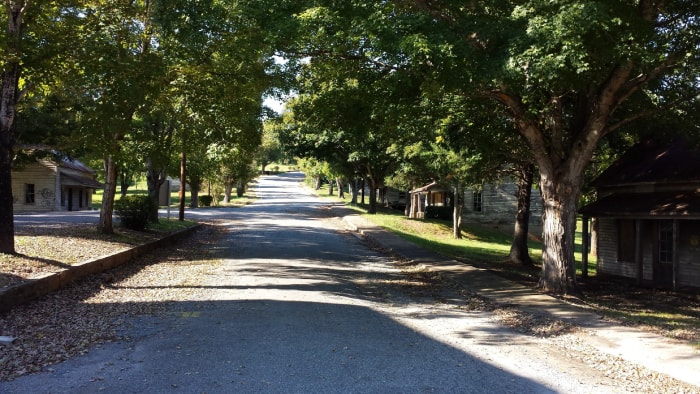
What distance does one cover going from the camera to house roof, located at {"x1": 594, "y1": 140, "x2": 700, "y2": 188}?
15413mm

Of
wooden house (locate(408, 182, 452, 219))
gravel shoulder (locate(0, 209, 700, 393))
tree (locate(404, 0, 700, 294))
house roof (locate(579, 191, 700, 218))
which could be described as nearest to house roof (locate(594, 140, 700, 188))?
house roof (locate(579, 191, 700, 218))

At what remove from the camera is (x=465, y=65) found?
31.8 ft

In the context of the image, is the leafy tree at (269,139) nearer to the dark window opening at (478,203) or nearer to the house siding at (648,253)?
the house siding at (648,253)

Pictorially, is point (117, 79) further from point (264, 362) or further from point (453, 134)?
point (453, 134)

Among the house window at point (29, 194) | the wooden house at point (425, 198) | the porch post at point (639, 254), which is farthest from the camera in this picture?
the wooden house at point (425, 198)

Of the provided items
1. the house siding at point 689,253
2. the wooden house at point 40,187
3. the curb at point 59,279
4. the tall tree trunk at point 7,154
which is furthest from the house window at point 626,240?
the wooden house at point 40,187

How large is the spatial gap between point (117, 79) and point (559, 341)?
31.6 feet

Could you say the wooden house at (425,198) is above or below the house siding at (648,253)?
above

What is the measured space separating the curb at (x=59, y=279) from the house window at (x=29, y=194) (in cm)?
2933

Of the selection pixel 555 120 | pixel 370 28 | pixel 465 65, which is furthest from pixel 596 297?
pixel 370 28

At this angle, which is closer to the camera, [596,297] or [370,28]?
[370,28]

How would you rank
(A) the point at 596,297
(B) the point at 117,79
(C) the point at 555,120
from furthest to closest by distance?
(A) the point at 596,297, (C) the point at 555,120, (B) the point at 117,79

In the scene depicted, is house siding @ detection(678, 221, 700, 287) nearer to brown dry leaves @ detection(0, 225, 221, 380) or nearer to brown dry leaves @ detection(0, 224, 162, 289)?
brown dry leaves @ detection(0, 225, 221, 380)

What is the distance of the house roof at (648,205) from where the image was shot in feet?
45.9
